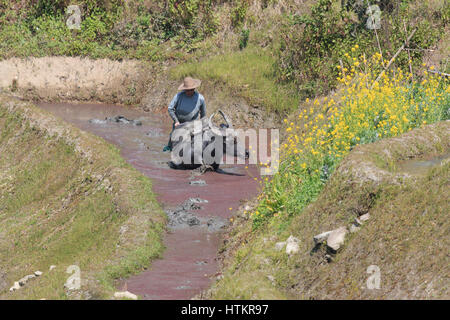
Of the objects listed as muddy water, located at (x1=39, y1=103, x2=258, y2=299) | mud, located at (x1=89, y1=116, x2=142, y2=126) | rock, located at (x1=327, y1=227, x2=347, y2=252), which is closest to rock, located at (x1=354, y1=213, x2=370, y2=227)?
rock, located at (x1=327, y1=227, x2=347, y2=252)

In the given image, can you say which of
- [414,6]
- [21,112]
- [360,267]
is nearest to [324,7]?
[414,6]

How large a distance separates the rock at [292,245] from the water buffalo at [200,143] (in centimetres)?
622

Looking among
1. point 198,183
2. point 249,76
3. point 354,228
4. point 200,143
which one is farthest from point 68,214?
point 249,76

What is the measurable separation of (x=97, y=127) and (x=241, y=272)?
13052 millimetres

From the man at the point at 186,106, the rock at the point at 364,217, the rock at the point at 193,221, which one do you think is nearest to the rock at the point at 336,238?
the rock at the point at 364,217

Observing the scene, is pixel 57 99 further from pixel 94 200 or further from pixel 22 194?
pixel 94 200

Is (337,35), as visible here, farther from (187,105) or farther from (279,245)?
(279,245)

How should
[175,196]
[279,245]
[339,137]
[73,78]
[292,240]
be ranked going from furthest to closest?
1. [73,78]
2. [175,196]
3. [339,137]
4. [279,245]
5. [292,240]

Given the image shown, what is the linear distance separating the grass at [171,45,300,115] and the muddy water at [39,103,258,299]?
1.99 metres

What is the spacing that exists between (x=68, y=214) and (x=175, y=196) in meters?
2.22

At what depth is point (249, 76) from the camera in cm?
2130

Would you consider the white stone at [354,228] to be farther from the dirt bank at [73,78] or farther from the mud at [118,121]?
the dirt bank at [73,78]

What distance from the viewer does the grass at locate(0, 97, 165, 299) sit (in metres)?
9.37

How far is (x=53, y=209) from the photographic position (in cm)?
1482
